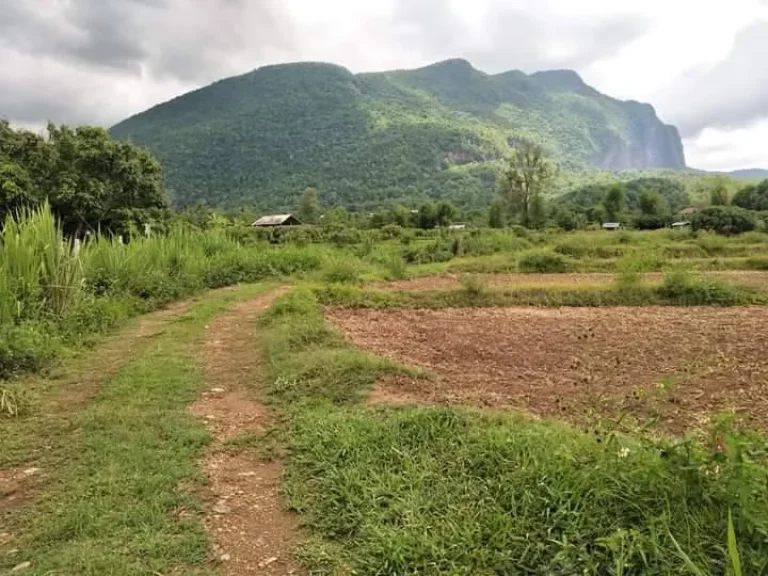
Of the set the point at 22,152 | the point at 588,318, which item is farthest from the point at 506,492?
the point at 22,152

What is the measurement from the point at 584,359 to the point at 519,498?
394 centimetres

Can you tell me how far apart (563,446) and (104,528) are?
237 cm

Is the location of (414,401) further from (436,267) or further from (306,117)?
(306,117)

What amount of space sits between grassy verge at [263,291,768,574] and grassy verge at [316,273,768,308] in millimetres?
7515

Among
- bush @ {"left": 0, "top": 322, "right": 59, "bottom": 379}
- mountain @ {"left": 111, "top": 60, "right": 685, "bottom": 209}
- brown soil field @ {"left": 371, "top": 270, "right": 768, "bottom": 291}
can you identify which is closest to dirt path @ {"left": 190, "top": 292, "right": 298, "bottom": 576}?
bush @ {"left": 0, "top": 322, "right": 59, "bottom": 379}

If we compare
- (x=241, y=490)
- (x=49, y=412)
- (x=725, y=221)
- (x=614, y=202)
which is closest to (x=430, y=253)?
(x=725, y=221)

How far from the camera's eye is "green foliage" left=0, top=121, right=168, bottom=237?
67.1ft

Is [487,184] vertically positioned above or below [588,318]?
above

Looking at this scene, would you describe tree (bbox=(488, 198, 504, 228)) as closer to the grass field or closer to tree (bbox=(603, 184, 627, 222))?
tree (bbox=(603, 184, 627, 222))

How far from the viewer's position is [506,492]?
8.73ft

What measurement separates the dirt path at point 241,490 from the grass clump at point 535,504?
150 millimetres

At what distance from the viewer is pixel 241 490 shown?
3107mm

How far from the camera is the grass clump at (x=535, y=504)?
215cm

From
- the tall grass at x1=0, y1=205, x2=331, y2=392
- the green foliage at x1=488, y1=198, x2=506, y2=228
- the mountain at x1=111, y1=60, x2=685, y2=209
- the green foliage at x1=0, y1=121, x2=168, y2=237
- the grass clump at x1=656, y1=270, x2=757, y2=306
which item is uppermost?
the mountain at x1=111, y1=60, x2=685, y2=209
